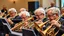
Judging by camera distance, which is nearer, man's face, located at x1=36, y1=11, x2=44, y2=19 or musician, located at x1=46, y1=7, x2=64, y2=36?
musician, located at x1=46, y1=7, x2=64, y2=36

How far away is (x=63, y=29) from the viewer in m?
2.62

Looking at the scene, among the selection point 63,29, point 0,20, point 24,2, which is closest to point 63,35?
point 63,29

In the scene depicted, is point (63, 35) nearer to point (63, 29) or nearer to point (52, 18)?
point (63, 29)

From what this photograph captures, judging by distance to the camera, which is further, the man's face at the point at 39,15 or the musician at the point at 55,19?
the man's face at the point at 39,15

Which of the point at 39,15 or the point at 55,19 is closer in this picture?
the point at 55,19

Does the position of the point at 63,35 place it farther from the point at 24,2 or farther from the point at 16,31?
the point at 24,2

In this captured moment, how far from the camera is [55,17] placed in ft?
9.86

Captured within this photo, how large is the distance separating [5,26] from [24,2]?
6818 millimetres

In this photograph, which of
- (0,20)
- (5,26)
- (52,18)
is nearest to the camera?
(52,18)

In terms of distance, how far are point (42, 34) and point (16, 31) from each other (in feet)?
3.81

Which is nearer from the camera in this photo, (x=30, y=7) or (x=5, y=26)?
(x=5, y=26)

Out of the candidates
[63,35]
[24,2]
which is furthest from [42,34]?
[24,2]

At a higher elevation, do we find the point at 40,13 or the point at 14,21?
the point at 40,13

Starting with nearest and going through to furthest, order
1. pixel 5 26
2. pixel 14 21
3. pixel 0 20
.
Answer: pixel 5 26 → pixel 0 20 → pixel 14 21
